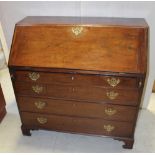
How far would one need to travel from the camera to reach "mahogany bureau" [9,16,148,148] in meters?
1.49

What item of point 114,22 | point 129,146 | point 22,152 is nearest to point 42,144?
point 22,152

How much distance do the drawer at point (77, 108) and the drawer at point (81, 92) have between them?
0.06m

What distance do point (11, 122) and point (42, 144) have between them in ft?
1.61

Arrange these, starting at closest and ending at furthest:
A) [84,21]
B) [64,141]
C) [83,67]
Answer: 1. [83,67]
2. [84,21]
3. [64,141]

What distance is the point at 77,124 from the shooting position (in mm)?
1856

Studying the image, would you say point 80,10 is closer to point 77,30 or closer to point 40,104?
point 77,30

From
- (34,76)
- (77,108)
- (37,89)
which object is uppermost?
(34,76)

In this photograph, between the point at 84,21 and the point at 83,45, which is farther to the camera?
the point at 84,21

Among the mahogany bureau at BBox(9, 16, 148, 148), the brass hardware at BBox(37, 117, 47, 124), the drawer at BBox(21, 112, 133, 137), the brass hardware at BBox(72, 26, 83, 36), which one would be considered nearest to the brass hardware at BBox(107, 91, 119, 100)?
the mahogany bureau at BBox(9, 16, 148, 148)

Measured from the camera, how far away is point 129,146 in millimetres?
1891

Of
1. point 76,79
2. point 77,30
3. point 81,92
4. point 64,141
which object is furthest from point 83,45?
point 64,141

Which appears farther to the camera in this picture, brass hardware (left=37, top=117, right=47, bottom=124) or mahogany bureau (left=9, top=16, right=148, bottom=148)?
brass hardware (left=37, top=117, right=47, bottom=124)

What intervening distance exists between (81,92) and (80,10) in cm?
77

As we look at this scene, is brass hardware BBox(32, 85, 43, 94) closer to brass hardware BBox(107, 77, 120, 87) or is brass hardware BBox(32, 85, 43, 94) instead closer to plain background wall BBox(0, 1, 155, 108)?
brass hardware BBox(107, 77, 120, 87)
